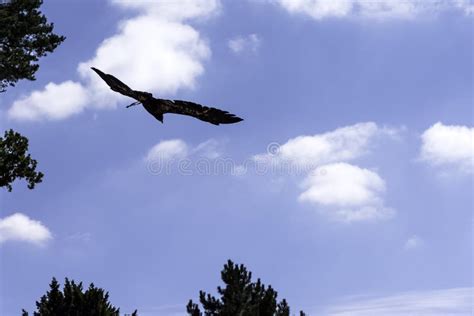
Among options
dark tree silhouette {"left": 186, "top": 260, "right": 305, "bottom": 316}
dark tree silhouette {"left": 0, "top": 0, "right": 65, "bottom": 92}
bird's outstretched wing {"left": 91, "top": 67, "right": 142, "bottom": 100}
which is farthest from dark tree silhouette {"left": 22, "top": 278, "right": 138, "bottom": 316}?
bird's outstretched wing {"left": 91, "top": 67, "right": 142, "bottom": 100}

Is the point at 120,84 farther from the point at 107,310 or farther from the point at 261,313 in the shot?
the point at 107,310

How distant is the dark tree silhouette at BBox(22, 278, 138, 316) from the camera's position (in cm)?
3219

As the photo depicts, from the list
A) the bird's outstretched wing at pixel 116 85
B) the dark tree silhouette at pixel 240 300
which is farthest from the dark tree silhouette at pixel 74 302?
the bird's outstretched wing at pixel 116 85

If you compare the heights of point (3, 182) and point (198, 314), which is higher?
point (3, 182)

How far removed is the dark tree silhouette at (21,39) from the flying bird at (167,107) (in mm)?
21857

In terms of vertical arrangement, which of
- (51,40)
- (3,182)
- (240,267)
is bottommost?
(240,267)

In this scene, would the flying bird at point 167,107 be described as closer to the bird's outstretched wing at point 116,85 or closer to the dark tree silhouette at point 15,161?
the bird's outstretched wing at point 116,85

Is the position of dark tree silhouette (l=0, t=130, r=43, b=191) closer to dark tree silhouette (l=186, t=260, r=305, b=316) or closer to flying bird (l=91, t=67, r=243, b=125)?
dark tree silhouette (l=186, t=260, r=305, b=316)

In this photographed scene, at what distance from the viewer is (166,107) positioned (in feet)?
26.4

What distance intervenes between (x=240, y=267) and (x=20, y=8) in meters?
17.9

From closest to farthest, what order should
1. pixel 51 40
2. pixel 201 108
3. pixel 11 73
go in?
pixel 201 108, pixel 11 73, pixel 51 40

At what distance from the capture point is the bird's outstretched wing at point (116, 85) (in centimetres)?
802

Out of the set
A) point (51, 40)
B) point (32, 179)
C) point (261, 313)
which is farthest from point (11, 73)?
point (261, 313)

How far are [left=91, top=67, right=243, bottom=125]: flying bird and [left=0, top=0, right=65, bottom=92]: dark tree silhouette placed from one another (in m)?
21.9
